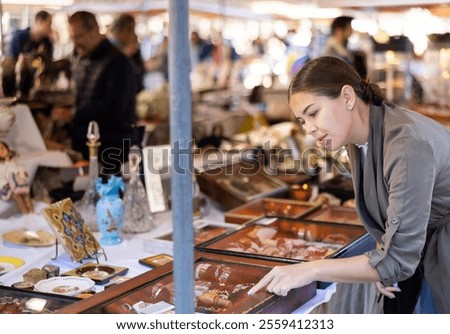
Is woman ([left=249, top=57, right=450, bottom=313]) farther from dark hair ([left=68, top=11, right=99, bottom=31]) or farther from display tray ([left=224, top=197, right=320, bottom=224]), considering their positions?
dark hair ([left=68, top=11, right=99, bottom=31])

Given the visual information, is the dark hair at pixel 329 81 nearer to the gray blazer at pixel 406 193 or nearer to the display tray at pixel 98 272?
the gray blazer at pixel 406 193

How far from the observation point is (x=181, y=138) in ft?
4.35

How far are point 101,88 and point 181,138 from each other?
249 cm

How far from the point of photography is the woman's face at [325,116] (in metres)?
1.80

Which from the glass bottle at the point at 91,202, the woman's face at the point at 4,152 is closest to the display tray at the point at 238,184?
the glass bottle at the point at 91,202

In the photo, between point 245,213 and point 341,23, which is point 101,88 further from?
point 341,23

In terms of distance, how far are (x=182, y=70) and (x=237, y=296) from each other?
778 millimetres

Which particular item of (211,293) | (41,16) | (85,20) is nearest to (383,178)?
(211,293)

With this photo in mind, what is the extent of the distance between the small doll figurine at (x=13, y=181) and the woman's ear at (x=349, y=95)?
1.43m

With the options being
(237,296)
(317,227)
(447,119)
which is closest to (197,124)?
(447,119)

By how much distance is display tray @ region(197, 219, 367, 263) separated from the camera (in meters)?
2.27

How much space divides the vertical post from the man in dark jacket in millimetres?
2148
